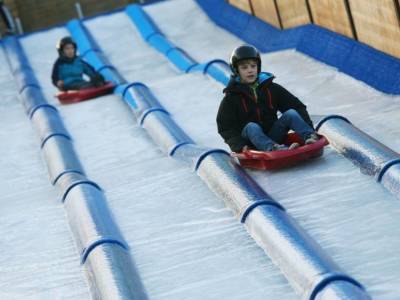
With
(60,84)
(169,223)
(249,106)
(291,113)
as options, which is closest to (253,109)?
(249,106)

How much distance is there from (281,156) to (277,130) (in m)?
0.28

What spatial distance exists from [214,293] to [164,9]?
30.6 feet

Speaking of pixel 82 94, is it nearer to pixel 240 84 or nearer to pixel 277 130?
pixel 240 84

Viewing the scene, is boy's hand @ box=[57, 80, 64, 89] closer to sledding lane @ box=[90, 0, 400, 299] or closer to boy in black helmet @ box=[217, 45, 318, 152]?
sledding lane @ box=[90, 0, 400, 299]

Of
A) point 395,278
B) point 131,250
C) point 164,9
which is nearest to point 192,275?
point 131,250

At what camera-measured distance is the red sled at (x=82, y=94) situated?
9.27 meters

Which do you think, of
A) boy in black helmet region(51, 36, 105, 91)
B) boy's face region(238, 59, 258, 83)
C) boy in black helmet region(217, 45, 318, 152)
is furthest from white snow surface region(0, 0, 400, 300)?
boy in black helmet region(51, 36, 105, 91)

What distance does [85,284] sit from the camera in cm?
467

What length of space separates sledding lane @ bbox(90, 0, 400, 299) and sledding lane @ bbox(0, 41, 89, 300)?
1119mm

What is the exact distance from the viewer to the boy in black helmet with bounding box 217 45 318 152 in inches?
224

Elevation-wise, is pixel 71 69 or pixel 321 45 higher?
pixel 321 45

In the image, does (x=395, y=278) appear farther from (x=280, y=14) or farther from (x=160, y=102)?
Answer: (x=280, y=14)

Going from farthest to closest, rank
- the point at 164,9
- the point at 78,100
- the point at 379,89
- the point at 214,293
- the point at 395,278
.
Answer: the point at 164,9
the point at 78,100
the point at 379,89
the point at 214,293
the point at 395,278

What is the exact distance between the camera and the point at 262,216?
15.7ft
